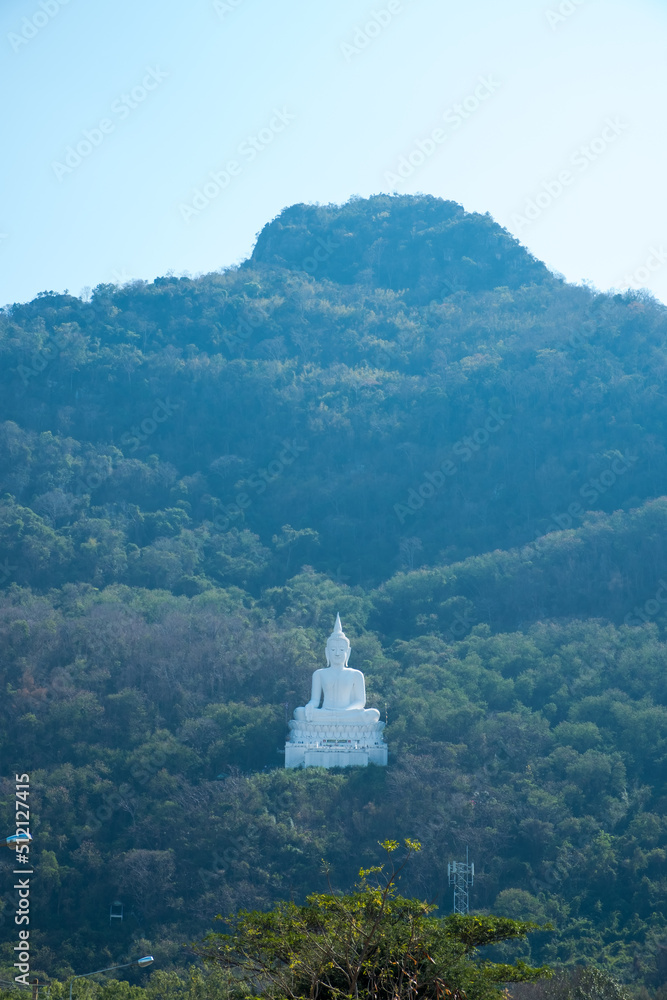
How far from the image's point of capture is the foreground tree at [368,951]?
46.9 ft

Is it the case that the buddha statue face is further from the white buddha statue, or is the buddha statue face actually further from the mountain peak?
the mountain peak

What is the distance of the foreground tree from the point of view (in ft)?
46.9

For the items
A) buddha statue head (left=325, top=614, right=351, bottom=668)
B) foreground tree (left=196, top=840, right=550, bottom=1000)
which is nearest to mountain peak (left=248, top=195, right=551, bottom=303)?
buddha statue head (left=325, top=614, right=351, bottom=668)

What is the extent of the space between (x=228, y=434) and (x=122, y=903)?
32138 millimetres

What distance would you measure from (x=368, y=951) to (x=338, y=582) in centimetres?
3557

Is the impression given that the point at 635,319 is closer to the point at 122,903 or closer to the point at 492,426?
the point at 492,426

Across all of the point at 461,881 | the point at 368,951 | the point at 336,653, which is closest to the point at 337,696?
the point at 336,653

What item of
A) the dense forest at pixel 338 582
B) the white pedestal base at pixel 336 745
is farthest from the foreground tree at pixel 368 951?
the white pedestal base at pixel 336 745

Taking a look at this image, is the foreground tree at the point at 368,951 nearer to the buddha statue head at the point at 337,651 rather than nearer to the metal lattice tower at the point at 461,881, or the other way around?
the metal lattice tower at the point at 461,881

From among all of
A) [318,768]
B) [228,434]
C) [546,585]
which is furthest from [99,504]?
[318,768]

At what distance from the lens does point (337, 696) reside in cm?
3397

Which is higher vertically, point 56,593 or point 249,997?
point 56,593

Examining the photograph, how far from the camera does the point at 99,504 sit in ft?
180

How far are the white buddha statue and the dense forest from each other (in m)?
1.24
